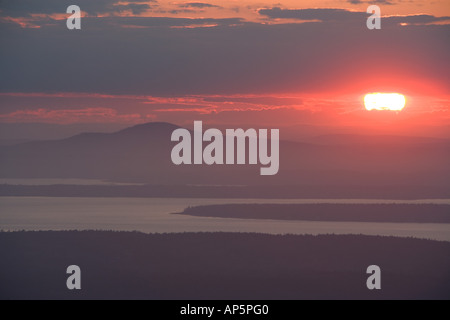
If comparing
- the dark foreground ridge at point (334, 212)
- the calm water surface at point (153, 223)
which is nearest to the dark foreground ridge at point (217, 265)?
the calm water surface at point (153, 223)

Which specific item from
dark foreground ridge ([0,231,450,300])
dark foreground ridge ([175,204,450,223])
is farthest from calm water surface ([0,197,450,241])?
dark foreground ridge ([0,231,450,300])

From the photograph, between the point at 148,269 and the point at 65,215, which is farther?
the point at 65,215

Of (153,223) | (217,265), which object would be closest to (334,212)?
(153,223)

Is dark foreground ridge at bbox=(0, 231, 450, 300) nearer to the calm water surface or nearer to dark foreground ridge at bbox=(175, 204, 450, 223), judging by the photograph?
the calm water surface

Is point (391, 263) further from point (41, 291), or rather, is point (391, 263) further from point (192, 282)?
point (41, 291)

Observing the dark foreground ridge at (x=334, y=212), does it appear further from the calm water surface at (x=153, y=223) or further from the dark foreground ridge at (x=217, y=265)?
the dark foreground ridge at (x=217, y=265)

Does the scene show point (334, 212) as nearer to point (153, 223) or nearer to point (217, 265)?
point (153, 223)
